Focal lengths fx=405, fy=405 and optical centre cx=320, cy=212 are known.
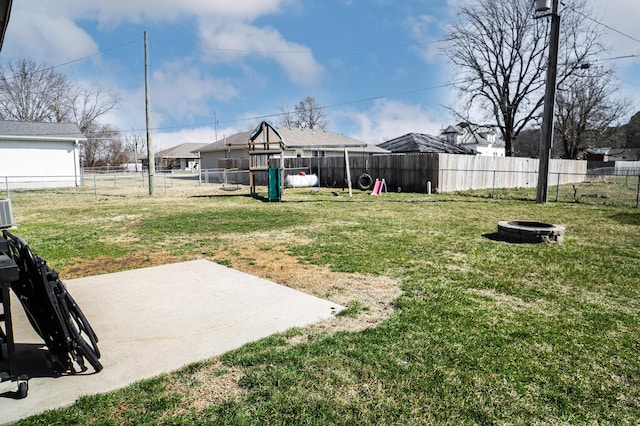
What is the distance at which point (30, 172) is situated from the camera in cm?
2489

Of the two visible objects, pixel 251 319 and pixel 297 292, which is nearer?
pixel 251 319

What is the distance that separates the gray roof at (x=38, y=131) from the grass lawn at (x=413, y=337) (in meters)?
21.0

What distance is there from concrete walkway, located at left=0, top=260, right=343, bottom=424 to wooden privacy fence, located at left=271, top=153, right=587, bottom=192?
1625 centimetres

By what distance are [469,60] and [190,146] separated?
52332mm

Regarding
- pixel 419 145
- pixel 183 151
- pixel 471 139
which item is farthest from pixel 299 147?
pixel 183 151

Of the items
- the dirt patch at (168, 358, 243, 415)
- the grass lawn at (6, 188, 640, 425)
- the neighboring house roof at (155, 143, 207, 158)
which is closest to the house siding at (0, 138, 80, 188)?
the grass lawn at (6, 188, 640, 425)

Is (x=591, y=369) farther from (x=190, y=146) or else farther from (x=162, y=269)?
(x=190, y=146)

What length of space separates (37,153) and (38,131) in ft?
5.62

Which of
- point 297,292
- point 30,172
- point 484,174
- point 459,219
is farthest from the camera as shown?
point 30,172

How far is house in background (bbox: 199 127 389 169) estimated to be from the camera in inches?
1335

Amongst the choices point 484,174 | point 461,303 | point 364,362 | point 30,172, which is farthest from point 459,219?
point 30,172

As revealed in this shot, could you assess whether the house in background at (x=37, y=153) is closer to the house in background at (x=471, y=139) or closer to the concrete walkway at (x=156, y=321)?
the concrete walkway at (x=156, y=321)

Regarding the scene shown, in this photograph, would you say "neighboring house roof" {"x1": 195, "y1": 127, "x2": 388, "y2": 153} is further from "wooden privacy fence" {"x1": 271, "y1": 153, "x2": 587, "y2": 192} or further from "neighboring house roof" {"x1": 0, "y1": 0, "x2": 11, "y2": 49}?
"neighboring house roof" {"x1": 0, "y1": 0, "x2": 11, "y2": 49}

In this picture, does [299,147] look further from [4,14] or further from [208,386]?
[208,386]
